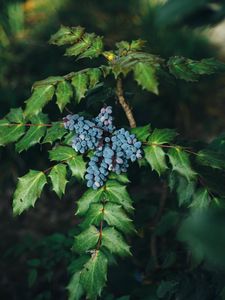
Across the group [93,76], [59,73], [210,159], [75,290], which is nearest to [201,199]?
[210,159]

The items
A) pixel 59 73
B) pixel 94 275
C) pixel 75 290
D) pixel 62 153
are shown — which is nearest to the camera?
pixel 94 275

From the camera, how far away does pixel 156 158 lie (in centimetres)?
125

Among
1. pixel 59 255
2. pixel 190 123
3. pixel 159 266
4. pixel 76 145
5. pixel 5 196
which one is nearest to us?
pixel 76 145

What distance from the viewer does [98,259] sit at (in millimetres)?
1189

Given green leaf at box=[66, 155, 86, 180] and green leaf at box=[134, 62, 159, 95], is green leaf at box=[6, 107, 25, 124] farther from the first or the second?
green leaf at box=[134, 62, 159, 95]

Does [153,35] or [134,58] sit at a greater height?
[134,58]

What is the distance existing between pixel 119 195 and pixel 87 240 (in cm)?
16

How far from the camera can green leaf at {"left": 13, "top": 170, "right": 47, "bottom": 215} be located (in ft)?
4.13

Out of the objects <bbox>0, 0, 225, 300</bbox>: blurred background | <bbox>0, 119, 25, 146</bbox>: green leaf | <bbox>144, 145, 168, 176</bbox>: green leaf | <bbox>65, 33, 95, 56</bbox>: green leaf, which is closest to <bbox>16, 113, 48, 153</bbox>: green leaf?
<bbox>0, 119, 25, 146</bbox>: green leaf

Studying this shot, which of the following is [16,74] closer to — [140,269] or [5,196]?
[5,196]

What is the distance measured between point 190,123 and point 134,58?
2.76 meters

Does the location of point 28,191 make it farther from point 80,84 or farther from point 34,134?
point 80,84

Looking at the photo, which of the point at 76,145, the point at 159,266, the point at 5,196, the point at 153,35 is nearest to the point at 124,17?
the point at 153,35

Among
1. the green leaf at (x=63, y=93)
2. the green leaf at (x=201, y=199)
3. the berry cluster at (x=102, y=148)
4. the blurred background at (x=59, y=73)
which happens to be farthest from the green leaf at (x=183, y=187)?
the blurred background at (x=59, y=73)
